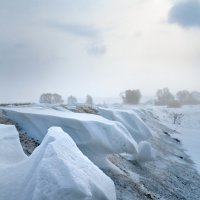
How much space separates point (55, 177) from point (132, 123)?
607 inches

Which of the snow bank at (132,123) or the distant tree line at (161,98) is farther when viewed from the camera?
the distant tree line at (161,98)

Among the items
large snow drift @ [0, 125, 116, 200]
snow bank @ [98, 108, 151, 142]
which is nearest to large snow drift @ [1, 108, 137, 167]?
large snow drift @ [0, 125, 116, 200]

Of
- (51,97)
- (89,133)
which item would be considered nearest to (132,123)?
(89,133)

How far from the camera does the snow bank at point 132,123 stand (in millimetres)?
19278

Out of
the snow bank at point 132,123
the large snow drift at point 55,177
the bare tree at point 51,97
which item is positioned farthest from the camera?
the bare tree at point 51,97

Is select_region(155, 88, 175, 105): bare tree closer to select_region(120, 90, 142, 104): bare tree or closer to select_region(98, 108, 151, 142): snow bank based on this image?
select_region(120, 90, 142, 104): bare tree

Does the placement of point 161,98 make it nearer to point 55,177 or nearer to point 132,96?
point 132,96

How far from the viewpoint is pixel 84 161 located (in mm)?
5512

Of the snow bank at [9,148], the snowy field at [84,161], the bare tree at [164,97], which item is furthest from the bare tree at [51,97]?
the snow bank at [9,148]

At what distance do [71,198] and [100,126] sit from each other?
22.5ft

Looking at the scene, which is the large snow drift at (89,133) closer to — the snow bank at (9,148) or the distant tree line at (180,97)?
the snow bank at (9,148)

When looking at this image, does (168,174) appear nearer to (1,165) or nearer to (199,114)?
(1,165)

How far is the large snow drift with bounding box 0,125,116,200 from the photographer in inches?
183

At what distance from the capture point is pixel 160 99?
335ft
